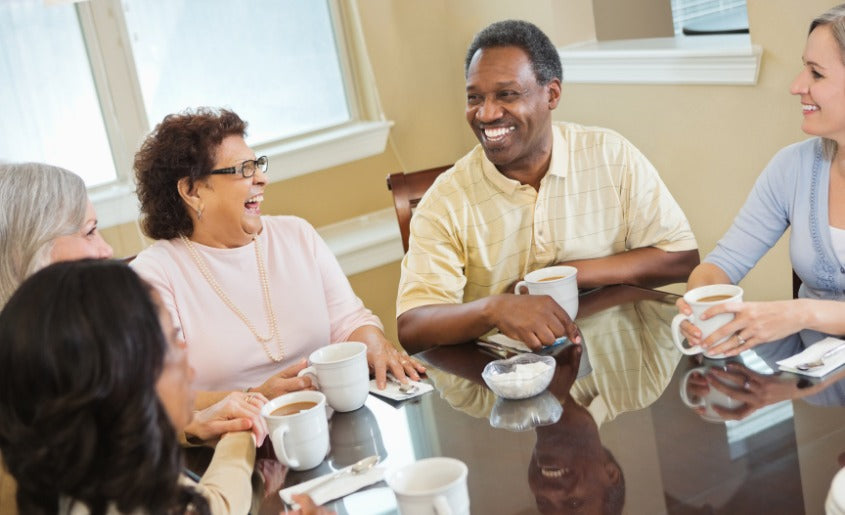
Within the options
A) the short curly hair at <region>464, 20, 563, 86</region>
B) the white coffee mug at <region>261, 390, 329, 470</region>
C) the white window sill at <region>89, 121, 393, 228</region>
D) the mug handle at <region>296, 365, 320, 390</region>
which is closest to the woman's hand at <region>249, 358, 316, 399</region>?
the mug handle at <region>296, 365, 320, 390</region>

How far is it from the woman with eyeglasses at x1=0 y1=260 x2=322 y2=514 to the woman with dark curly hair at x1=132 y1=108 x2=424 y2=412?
100 centimetres

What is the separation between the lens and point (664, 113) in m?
2.86

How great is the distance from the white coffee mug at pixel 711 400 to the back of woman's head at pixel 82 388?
2.52ft

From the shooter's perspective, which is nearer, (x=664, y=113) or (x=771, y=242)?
(x=771, y=242)

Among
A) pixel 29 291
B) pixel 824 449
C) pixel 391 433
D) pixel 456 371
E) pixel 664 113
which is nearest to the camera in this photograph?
pixel 29 291

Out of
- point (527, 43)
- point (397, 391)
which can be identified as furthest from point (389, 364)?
point (527, 43)

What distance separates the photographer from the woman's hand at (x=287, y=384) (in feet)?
5.43

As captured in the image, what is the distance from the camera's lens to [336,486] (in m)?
1.32

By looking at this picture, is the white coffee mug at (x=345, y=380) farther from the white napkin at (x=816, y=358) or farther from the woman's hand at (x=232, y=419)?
the white napkin at (x=816, y=358)

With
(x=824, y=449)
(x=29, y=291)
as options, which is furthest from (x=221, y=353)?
(x=824, y=449)

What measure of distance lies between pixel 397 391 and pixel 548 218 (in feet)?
2.45

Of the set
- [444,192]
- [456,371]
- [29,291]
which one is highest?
[29,291]

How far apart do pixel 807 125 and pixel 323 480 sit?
1.16 meters

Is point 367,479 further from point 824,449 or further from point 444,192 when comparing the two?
point 444,192
